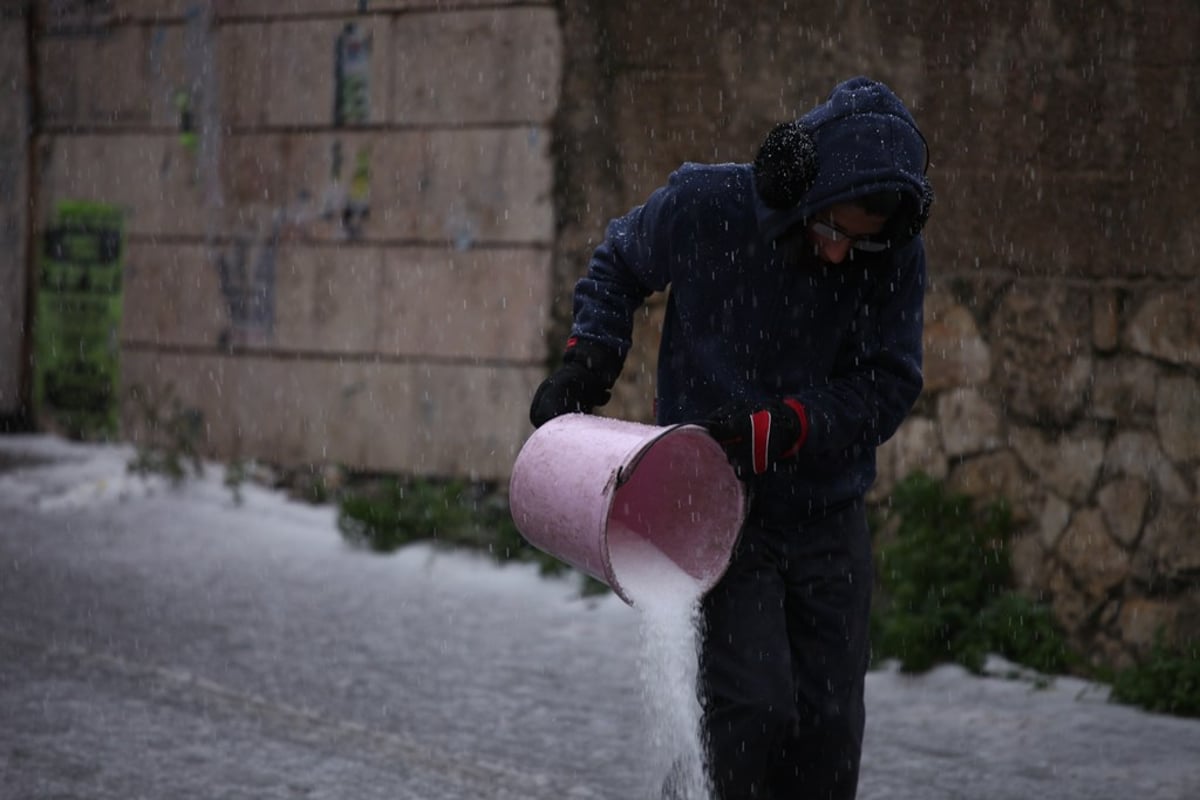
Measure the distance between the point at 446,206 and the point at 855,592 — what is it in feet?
13.1

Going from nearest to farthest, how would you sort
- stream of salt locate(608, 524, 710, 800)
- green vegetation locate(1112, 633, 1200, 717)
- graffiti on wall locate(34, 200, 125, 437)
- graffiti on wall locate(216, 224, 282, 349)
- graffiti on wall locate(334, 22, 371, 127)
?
stream of salt locate(608, 524, 710, 800) < green vegetation locate(1112, 633, 1200, 717) < graffiti on wall locate(334, 22, 371, 127) < graffiti on wall locate(216, 224, 282, 349) < graffiti on wall locate(34, 200, 125, 437)

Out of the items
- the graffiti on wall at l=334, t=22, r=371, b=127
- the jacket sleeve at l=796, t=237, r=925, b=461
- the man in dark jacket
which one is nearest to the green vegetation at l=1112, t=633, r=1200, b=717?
the man in dark jacket

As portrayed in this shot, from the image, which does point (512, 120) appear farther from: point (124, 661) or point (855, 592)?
point (855, 592)

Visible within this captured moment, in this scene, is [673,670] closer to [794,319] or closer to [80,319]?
[794,319]

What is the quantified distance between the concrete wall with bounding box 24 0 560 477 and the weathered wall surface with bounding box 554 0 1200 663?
1369mm

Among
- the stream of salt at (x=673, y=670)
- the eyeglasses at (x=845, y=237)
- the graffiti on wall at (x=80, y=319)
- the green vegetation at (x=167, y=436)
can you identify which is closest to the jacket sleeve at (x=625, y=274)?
the eyeglasses at (x=845, y=237)

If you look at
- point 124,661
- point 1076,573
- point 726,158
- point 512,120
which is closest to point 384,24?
point 512,120

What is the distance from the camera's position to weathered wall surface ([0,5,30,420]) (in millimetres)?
7777

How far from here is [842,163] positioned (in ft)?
8.53

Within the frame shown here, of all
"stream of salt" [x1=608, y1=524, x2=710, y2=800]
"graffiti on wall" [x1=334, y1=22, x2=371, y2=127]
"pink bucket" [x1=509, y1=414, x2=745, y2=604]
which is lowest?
"stream of salt" [x1=608, y1=524, x2=710, y2=800]

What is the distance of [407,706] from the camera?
4395 mm

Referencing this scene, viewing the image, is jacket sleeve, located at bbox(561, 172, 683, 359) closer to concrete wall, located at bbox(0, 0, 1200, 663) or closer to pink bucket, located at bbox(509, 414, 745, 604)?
pink bucket, located at bbox(509, 414, 745, 604)

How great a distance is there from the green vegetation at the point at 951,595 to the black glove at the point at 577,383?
2150mm

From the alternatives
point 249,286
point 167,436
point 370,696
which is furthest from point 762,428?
point 167,436
